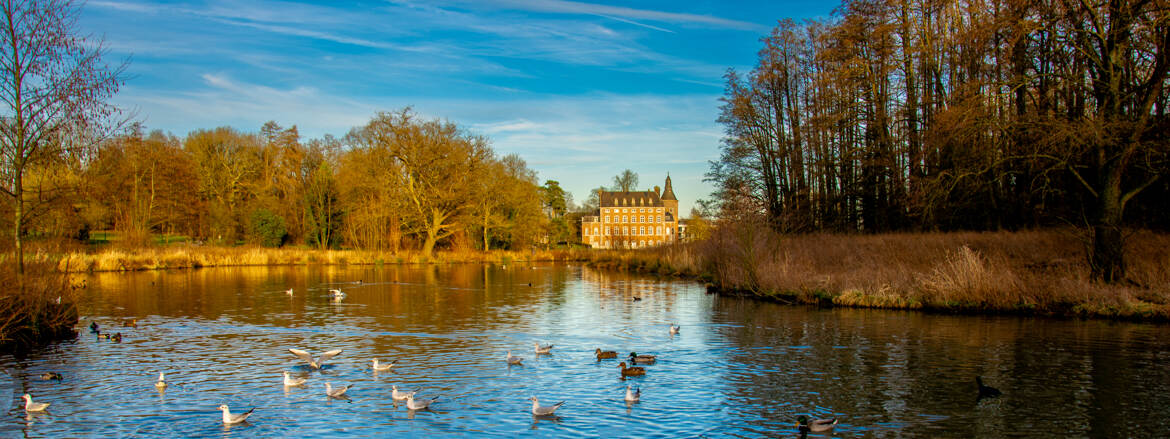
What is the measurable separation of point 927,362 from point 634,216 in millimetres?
107071

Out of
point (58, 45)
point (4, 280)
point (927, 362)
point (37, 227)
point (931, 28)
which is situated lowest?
point (927, 362)

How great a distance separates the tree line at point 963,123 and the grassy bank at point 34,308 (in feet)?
69.0

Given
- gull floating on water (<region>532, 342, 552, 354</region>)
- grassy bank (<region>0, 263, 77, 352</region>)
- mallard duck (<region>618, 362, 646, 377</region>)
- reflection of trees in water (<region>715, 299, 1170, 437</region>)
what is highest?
grassy bank (<region>0, 263, 77, 352</region>)

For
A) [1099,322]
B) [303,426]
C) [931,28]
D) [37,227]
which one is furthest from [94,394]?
[931,28]

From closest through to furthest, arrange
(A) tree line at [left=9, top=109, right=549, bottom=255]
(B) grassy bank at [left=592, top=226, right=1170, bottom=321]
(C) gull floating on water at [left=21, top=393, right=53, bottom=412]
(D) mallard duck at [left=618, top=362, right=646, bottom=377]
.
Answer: (C) gull floating on water at [left=21, top=393, right=53, bottom=412] < (D) mallard duck at [left=618, top=362, right=646, bottom=377] < (B) grassy bank at [left=592, top=226, right=1170, bottom=321] < (A) tree line at [left=9, top=109, right=549, bottom=255]

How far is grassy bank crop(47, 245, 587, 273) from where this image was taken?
35719 mm

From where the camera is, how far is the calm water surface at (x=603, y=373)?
28.9 ft

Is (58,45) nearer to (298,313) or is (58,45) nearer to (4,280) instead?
(4,280)

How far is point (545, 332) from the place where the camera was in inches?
649

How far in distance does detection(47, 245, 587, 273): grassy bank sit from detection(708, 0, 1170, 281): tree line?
20.3 m

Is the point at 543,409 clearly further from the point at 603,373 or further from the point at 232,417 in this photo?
the point at 232,417

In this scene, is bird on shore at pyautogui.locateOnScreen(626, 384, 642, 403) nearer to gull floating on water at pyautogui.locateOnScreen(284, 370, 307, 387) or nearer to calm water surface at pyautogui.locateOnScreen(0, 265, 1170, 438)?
calm water surface at pyautogui.locateOnScreen(0, 265, 1170, 438)

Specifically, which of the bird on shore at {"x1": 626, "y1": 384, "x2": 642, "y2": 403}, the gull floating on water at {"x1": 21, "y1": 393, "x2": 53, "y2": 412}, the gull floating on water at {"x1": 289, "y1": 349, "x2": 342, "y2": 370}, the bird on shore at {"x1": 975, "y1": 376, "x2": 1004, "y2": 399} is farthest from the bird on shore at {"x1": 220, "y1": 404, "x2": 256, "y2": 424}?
the bird on shore at {"x1": 975, "y1": 376, "x2": 1004, "y2": 399}

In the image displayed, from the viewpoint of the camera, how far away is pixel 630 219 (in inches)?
4690
